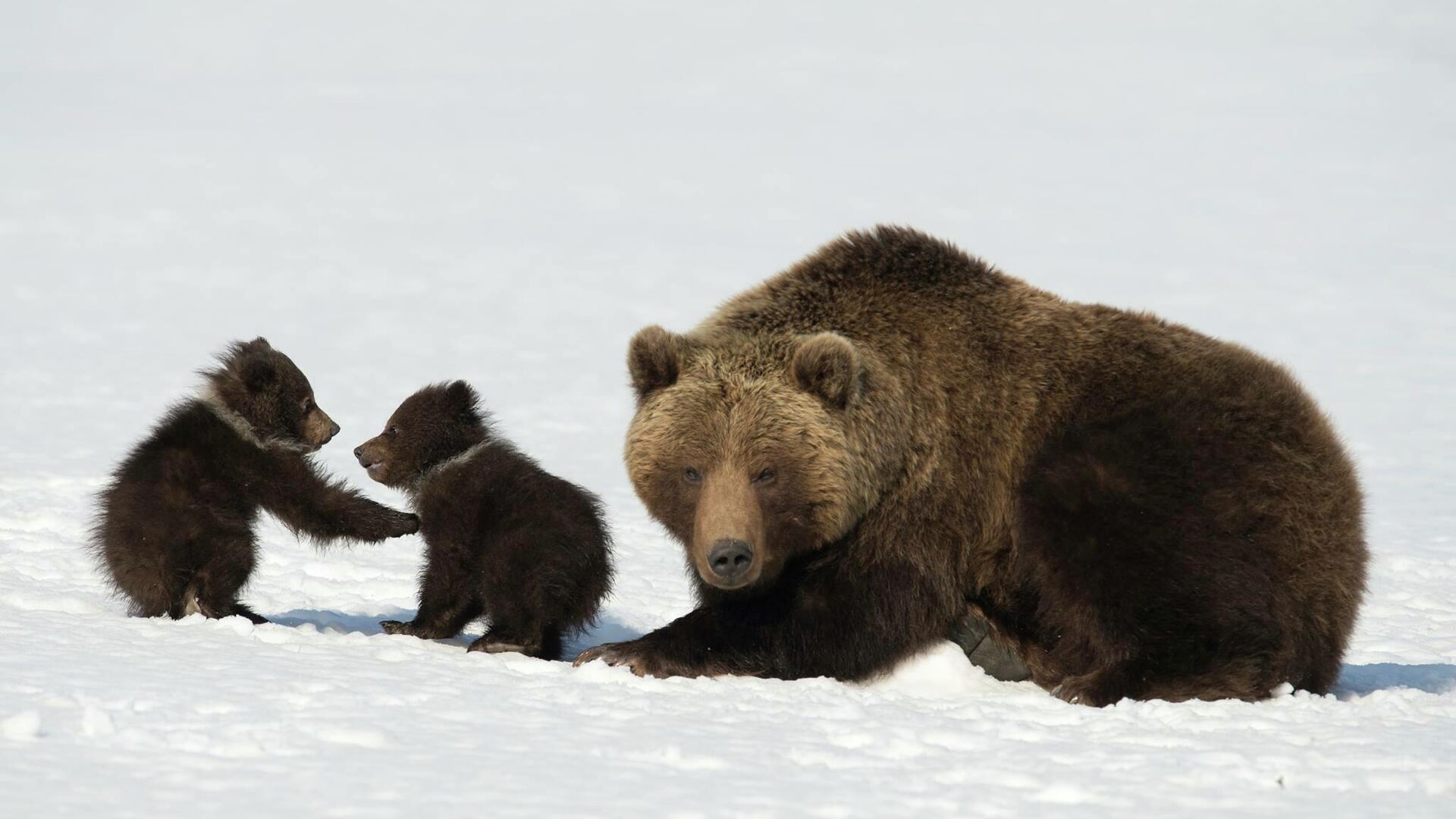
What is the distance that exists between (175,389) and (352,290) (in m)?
7.63

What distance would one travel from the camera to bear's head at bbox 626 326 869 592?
6.56 metres

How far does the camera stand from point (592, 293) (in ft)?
89.2

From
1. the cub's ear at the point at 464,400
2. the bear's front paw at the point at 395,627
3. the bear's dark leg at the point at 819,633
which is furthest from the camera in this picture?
the cub's ear at the point at 464,400

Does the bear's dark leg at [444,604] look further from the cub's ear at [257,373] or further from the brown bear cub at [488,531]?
the cub's ear at [257,373]

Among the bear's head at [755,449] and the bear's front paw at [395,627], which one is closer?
the bear's head at [755,449]

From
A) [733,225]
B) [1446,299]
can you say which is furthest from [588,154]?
[1446,299]

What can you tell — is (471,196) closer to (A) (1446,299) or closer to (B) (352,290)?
(B) (352,290)

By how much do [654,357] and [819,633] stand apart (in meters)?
1.39

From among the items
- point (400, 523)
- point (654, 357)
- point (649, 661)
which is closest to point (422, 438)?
point (400, 523)

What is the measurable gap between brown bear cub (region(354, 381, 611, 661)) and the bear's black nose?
114 centimetres

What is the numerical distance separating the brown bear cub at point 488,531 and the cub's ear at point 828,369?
1.40 m

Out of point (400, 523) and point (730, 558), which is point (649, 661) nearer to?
point (730, 558)

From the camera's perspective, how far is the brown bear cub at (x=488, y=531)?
283 inches

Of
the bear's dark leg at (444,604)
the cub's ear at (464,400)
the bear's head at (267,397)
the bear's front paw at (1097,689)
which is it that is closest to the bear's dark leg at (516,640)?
the bear's dark leg at (444,604)
